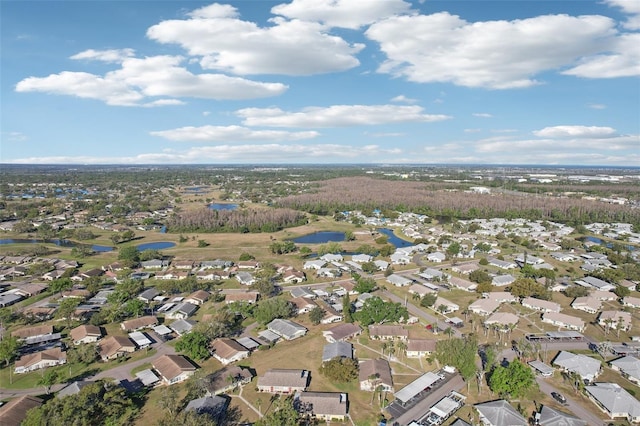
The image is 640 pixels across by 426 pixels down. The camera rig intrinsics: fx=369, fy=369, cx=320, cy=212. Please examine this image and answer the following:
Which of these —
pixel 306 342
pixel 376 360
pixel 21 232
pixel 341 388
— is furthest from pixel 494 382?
pixel 21 232

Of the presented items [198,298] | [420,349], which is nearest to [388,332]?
[420,349]

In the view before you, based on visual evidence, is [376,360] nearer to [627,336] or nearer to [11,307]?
[627,336]

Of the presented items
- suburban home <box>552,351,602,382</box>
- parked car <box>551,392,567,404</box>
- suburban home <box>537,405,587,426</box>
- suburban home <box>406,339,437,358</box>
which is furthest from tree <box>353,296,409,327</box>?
suburban home <box>537,405,587,426</box>

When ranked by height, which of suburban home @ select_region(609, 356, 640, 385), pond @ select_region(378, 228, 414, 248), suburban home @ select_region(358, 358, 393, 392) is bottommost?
suburban home @ select_region(609, 356, 640, 385)

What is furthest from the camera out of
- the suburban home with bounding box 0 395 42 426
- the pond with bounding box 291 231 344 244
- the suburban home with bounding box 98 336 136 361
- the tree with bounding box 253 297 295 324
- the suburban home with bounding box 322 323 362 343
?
the pond with bounding box 291 231 344 244

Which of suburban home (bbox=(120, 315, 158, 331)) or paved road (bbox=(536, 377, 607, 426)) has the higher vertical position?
suburban home (bbox=(120, 315, 158, 331))

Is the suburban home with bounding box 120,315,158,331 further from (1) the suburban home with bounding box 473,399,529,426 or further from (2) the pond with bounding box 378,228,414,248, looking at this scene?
(2) the pond with bounding box 378,228,414,248
